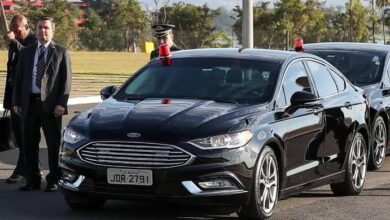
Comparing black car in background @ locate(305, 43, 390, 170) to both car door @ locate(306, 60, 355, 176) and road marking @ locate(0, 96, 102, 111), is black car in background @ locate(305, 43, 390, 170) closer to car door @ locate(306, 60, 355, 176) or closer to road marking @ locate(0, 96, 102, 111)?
car door @ locate(306, 60, 355, 176)

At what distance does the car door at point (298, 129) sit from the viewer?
720 cm

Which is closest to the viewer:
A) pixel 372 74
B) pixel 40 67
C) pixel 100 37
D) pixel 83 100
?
pixel 40 67

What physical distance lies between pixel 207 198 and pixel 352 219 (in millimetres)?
1488

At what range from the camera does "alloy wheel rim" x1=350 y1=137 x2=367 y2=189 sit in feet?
27.7

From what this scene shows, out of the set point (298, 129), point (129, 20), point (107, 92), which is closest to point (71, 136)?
point (107, 92)

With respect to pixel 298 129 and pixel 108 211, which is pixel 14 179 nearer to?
pixel 108 211

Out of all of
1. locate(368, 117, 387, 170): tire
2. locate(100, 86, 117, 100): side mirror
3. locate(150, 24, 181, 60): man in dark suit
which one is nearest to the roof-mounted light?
locate(100, 86, 117, 100): side mirror

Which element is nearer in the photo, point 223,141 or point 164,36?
point 223,141

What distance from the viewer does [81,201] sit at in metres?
7.05

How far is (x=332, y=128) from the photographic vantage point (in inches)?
316

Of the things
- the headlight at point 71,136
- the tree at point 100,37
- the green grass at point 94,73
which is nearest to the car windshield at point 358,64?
the headlight at point 71,136

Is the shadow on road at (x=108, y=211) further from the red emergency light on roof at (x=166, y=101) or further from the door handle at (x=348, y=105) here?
the door handle at (x=348, y=105)

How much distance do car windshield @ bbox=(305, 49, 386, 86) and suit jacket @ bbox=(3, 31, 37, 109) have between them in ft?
14.1

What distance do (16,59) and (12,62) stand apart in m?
0.10
